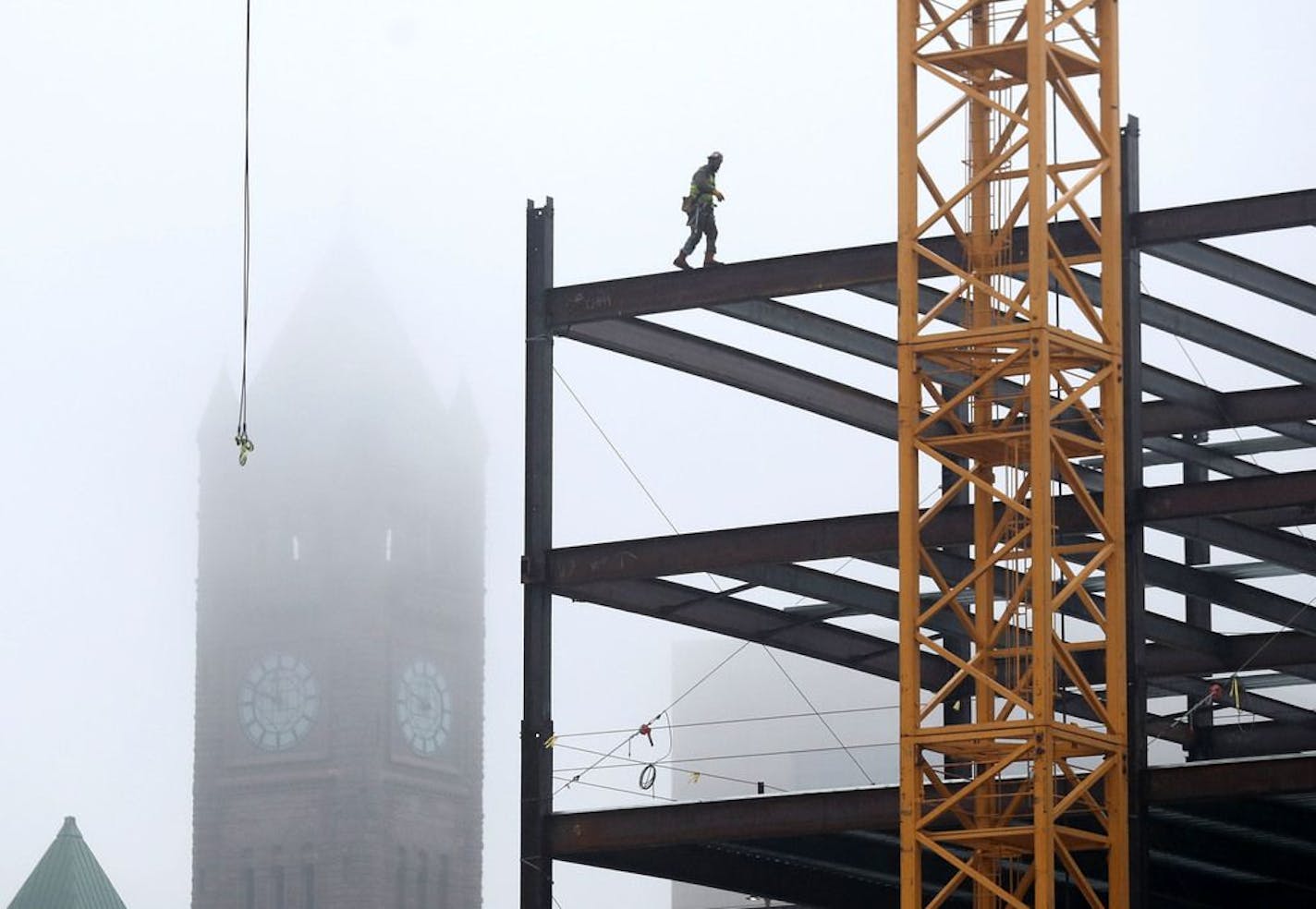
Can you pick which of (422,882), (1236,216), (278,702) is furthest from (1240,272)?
(422,882)

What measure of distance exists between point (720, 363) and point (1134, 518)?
820cm

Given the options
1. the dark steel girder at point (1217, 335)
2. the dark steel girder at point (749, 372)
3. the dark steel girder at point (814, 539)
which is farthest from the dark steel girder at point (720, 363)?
the dark steel girder at point (1217, 335)

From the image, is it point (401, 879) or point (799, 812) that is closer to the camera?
point (799, 812)

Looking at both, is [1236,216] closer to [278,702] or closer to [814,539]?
[814,539]

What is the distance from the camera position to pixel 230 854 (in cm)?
19625

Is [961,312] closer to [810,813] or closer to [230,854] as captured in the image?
[810,813]

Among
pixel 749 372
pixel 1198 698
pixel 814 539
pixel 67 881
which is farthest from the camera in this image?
pixel 67 881

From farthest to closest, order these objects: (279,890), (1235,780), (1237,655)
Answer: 1. (279,890)
2. (1237,655)
3. (1235,780)

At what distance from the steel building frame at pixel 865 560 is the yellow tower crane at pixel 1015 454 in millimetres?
591

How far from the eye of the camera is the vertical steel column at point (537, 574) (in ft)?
153

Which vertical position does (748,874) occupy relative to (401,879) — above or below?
above

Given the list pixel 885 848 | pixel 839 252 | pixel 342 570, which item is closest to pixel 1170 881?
pixel 885 848

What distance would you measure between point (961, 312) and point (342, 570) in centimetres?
14115

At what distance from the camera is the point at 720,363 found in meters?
49.3
